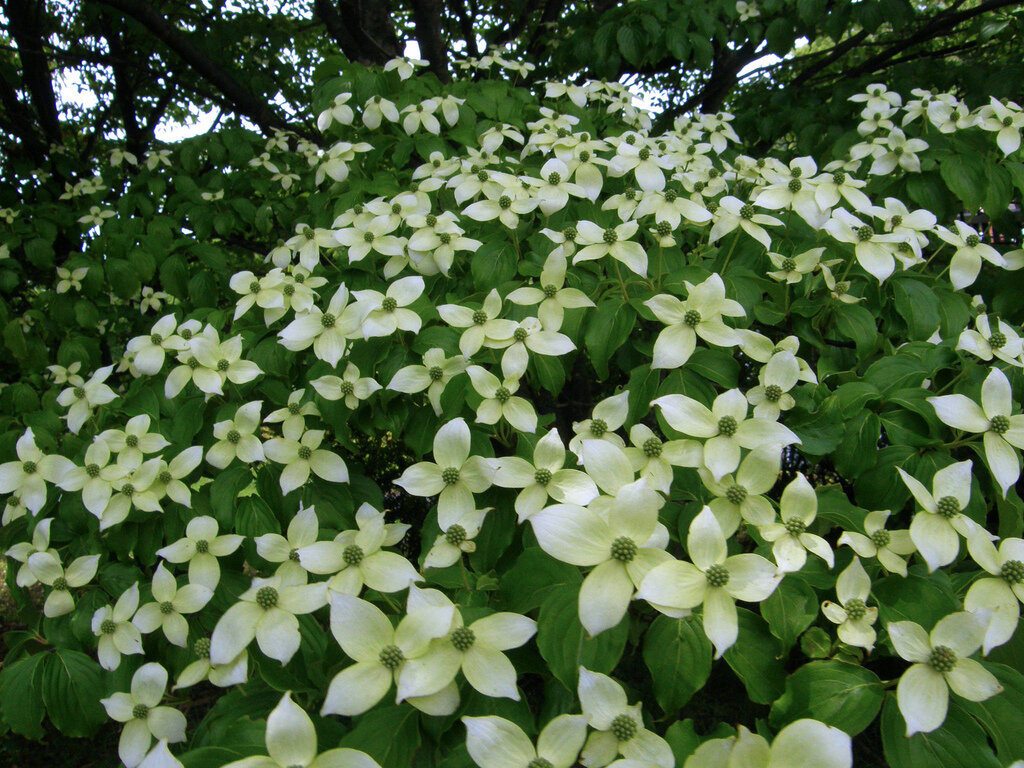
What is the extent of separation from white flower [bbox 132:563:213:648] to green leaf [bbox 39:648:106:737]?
32 centimetres

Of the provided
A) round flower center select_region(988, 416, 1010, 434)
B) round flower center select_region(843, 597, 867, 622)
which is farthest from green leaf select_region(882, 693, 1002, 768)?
round flower center select_region(988, 416, 1010, 434)

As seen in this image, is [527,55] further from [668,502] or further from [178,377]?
[668,502]

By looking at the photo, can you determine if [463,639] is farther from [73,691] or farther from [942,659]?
[73,691]

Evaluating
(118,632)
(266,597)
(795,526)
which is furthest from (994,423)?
(118,632)

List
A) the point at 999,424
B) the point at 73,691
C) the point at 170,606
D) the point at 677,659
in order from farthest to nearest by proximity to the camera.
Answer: the point at 73,691 → the point at 170,606 → the point at 999,424 → the point at 677,659

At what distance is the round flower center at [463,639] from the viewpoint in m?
0.90

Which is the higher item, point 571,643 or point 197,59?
point 197,59

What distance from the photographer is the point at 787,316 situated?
4.91 feet

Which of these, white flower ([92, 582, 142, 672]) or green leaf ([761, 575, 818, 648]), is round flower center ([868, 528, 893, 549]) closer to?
green leaf ([761, 575, 818, 648])

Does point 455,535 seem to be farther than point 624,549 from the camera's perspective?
Yes

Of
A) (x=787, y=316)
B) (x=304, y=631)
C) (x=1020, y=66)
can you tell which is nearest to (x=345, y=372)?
(x=304, y=631)

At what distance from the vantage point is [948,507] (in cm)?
99

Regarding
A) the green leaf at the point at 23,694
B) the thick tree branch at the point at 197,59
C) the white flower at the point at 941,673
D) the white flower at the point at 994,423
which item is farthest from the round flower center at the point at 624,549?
the thick tree branch at the point at 197,59

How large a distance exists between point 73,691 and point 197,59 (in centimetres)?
310
